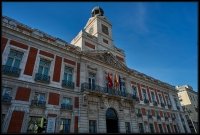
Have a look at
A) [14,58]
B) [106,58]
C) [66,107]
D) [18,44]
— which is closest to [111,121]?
[66,107]

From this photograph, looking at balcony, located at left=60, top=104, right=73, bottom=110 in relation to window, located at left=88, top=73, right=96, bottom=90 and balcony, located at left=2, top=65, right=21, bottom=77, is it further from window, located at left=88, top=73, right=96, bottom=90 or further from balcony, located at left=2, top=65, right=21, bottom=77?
balcony, located at left=2, top=65, right=21, bottom=77

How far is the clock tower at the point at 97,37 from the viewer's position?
70.1ft

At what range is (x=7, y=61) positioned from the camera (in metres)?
13.4

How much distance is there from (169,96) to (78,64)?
21697mm

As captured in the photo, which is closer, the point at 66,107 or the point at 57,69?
the point at 66,107

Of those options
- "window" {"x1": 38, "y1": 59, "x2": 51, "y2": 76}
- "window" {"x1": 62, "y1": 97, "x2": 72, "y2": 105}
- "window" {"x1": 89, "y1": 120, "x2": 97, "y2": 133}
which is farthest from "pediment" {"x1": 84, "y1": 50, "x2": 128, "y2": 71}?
"window" {"x1": 89, "y1": 120, "x2": 97, "y2": 133}

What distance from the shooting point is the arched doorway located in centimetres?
1794

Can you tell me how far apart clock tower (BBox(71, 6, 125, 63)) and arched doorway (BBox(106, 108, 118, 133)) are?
8.88 meters

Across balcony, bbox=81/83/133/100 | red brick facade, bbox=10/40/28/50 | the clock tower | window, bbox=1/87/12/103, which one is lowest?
window, bbox=1/87/12/103

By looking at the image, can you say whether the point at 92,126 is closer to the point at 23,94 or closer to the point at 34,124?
the point at 34,124

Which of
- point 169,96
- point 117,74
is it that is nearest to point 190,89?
point 169,96

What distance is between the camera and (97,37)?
23.6 m

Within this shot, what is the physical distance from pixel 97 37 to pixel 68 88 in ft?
34.9

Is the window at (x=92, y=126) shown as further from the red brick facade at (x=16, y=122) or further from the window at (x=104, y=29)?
the window at (x=104, y=29)
